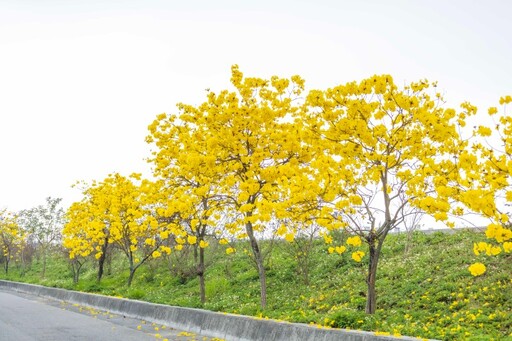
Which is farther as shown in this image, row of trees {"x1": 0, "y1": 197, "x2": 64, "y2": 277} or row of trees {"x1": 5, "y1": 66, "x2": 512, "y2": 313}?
row of trees {"x1": 0, "y1": 197, "x2": 64, "y2": 277}

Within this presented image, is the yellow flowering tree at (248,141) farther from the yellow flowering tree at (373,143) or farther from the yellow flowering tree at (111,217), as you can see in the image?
the yellow flowering tree at (111,217)

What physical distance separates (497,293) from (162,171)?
402 inches

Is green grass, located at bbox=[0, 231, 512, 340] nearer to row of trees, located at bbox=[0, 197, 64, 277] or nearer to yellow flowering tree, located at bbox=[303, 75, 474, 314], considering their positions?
yellow flowering tree, located at bbox=[303, 75, 474, 314]

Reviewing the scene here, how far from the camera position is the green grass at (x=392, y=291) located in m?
10.0

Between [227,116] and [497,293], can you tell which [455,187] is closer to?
[497,293]

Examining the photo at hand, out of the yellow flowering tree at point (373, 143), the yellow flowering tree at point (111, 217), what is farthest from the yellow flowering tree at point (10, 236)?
the yellow flowering tree at point (373, 143)

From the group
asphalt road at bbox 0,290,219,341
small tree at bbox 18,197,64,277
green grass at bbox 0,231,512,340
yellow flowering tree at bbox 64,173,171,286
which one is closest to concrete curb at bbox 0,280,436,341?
asphalt road at bbox 0,290,219,341

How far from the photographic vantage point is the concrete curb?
29.9 feet

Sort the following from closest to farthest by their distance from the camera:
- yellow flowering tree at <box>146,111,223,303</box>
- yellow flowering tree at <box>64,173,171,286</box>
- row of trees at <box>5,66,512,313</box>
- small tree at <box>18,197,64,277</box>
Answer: row of trees at <box>5,66,512,313</box> < yellow flowering tree at <box>146,111,223,303</box> < yellow flowering tree at <box>64,173,171,286</box> < small tree at <box>18,197,64,277</box>

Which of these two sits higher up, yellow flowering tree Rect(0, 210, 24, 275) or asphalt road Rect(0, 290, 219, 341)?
yellow flowering tree Rect(0, 210, 24, 275)

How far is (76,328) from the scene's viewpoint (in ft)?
44.1

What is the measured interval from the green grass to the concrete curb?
0.55 m

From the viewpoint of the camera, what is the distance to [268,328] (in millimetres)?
10672

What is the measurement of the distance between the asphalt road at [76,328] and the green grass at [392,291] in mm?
1705
